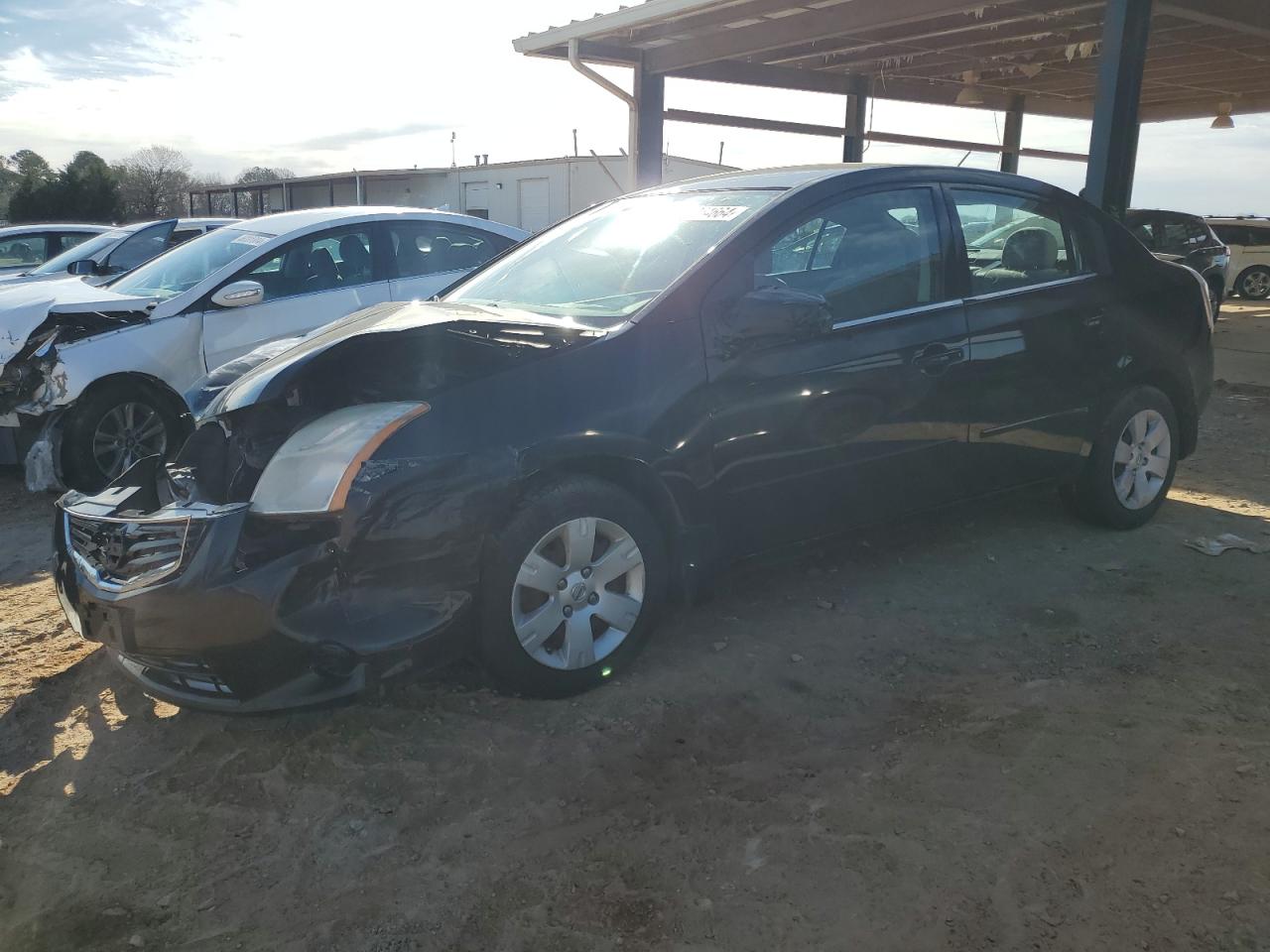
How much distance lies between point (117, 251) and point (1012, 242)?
25.5 ft

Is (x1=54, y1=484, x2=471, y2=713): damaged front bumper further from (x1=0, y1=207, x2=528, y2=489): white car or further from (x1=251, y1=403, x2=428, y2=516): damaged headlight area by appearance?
(x1=0, y1=207, x2=528, y2=489): white car

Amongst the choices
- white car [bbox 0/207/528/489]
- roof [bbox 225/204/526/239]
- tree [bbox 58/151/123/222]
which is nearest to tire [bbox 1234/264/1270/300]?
roof [bbox 225/204/526/239]

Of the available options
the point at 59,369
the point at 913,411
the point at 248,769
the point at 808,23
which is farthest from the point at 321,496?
the point at 808,23

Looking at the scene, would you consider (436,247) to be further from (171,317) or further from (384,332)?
(384,332)

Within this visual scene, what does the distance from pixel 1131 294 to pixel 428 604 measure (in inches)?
148

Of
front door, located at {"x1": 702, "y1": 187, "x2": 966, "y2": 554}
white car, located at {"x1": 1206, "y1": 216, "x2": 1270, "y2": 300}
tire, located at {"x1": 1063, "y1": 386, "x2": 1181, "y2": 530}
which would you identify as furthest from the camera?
white car, located at {"x1": 1206, "y1": 216, "x2": 1270, "y2": 300}

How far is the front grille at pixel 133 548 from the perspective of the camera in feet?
9.13

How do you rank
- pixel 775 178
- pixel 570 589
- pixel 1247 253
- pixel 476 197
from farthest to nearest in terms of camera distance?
1. pixel 476 197
2. pixel 1247 253
3. pixel 775 178
4. pixel 570 589

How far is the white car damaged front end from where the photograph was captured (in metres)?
5.68

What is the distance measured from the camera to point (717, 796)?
9.14 feet

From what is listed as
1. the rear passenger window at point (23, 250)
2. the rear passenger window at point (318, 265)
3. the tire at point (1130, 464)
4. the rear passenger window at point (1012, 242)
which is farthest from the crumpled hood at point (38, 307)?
the rear passenger window at point (23, 250)

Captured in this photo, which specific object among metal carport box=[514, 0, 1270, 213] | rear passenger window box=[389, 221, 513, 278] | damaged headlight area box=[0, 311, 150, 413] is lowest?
damaged headlight area box=[0, 311, 150, 413]

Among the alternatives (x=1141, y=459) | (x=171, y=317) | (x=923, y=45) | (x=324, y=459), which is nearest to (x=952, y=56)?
(x=923, y=45)

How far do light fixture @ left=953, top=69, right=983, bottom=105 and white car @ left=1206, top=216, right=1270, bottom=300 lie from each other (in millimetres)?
7930
